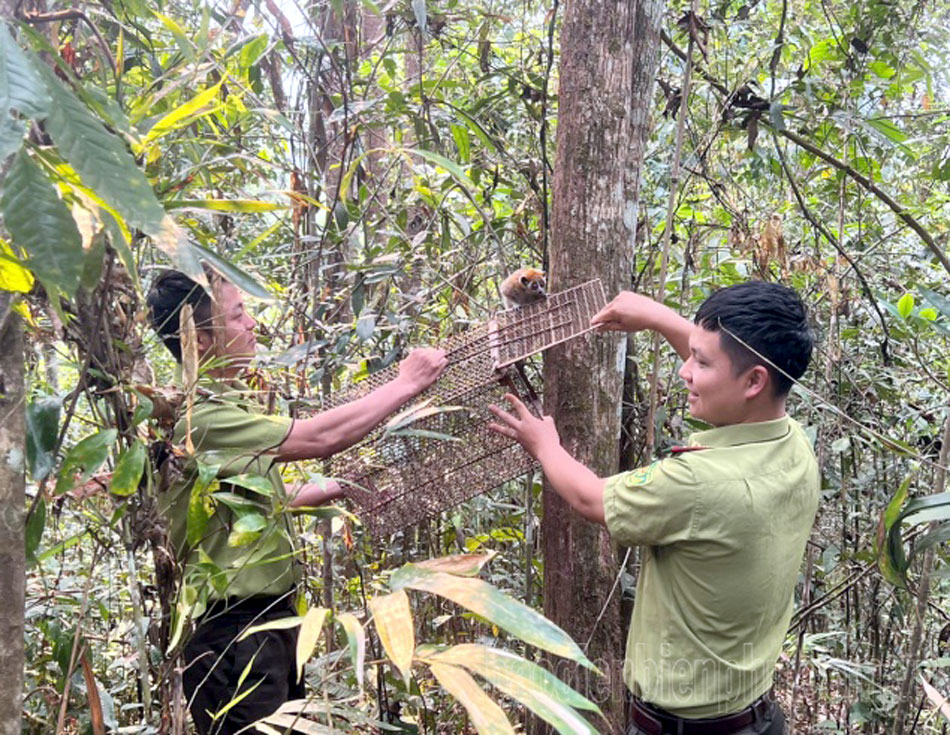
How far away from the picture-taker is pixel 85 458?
3.75 ft

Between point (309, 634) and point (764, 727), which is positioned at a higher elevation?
point (309, 634)

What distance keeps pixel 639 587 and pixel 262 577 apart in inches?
34.2

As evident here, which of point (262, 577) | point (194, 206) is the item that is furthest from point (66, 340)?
point (262, 577)

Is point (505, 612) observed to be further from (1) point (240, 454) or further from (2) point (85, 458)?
(1) point (240, 454)

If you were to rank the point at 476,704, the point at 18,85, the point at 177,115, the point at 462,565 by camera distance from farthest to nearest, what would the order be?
Answer: the point at 177,115 < the point at 462,565 < the point at 476,704 < the point at 18,85

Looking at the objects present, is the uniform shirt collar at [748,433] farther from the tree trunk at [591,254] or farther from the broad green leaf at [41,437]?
the broad green leaf at [41,437]

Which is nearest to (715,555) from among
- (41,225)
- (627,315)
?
(627,315)

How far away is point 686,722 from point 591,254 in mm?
1023

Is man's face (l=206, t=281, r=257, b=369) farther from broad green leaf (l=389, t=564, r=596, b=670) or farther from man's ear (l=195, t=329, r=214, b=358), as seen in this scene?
broad green leaf (l=389, t=564, r=596, b=670)

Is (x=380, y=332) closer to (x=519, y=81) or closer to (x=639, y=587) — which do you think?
(x=519, y=81)

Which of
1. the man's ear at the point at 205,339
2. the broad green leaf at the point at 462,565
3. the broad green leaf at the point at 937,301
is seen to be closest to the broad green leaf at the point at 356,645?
the broad green leaf at the point at 462,565

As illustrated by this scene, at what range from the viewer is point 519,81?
270 centimetres

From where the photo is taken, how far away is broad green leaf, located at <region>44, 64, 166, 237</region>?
67 cm

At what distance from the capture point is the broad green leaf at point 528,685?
77cm
